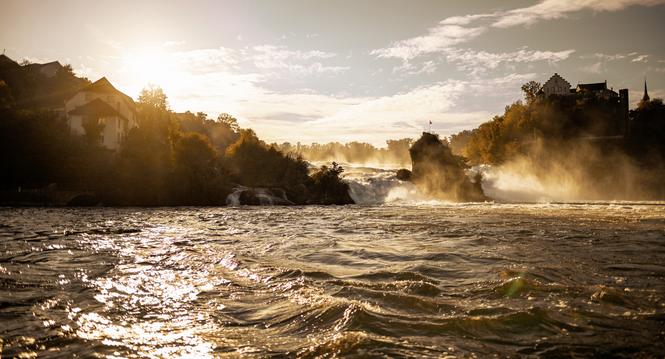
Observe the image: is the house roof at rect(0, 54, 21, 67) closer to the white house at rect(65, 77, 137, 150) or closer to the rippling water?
the white house at rect(65, 77, 137, 150)

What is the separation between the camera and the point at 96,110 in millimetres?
57719

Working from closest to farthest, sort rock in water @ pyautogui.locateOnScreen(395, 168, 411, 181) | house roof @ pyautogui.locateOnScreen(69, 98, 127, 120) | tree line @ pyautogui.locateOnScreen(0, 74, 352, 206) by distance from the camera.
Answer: tree line @ pyautogui.locateOnScreen(0, 74, 352, 206)
rock in water @ pyautogui.locateOnScreen(395, 168, 411, 181)
house roof @ pyautogui.locateOnScreen(69, 98, 127, 120)

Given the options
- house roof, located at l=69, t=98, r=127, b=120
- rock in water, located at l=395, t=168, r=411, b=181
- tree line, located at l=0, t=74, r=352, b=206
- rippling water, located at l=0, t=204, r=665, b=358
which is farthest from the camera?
house roof, located at l=69, t=98, r=127, b=120

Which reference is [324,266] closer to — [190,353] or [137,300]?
[137,300]

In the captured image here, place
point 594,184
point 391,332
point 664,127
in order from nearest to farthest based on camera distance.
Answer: point 391,332, point 594,184, point 664,127

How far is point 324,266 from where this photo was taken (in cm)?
936

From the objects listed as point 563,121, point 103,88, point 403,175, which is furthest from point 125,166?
point 563,121

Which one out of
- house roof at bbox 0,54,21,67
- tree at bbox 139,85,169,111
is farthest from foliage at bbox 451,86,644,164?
house roof at bbox 0,54,21,67

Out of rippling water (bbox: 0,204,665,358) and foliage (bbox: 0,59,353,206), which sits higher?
foliage (bbox: 0,59,353,206)

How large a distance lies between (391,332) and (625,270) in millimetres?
6161

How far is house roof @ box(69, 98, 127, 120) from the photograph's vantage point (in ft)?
189

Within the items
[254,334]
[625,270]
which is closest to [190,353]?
[254,334]

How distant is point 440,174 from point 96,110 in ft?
158

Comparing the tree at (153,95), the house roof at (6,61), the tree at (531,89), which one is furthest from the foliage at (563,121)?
the house roof at (6,61)
